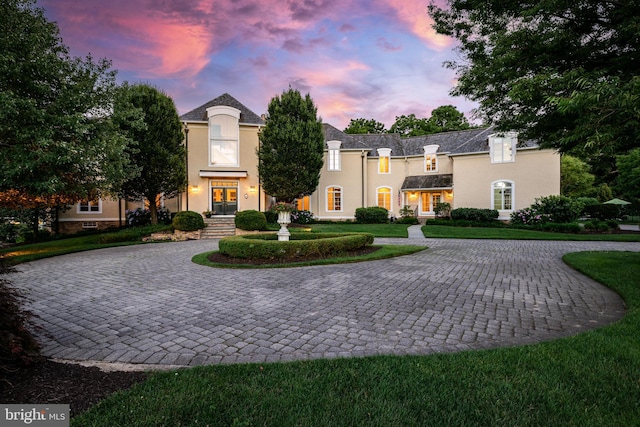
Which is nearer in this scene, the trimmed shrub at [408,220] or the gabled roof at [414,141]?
the gabled roof at [414,141]

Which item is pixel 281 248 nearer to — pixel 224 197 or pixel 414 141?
pixel 224 197

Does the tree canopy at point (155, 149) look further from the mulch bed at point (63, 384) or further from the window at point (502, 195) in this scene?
the window at point (502, 195)

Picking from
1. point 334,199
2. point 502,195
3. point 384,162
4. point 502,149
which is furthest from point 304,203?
point 502,149

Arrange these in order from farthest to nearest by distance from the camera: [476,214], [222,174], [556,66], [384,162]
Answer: [384,162], [476,214], [222,174], [556,66]

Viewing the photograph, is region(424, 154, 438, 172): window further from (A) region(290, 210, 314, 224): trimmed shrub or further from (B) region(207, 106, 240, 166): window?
(B) region(207, 106, 240, 166): window

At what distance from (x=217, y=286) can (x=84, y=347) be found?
2993 millimetres

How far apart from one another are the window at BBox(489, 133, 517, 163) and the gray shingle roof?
3.45 metres

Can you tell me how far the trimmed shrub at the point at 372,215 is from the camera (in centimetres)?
2373

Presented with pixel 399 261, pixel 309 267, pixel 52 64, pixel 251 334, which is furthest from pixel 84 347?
pixel 52 64

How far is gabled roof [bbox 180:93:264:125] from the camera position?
2084cm

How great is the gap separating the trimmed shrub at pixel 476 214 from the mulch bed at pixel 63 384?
22.8m

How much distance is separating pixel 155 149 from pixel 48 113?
737cm

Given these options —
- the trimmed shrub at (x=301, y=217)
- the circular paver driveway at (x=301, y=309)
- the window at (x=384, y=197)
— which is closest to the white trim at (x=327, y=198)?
the trimmed shrub at (x=301, y=217)

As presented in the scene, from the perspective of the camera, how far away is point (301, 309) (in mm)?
5023
